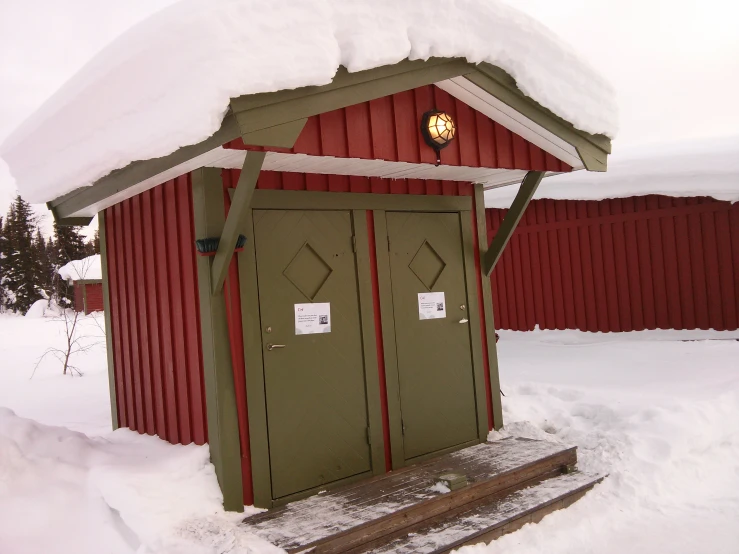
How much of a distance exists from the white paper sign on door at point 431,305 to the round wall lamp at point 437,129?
1256 mm

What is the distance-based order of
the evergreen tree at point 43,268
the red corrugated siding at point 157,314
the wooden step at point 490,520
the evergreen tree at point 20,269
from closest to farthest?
the wooden step at point 490,520, the red corrugated siding at point 157,314, the evergreen tree at point 43,268, the evergreen tree at point 20,269

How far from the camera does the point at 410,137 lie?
4066 millimetres

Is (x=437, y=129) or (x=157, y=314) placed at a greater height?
(x=437, y=129)

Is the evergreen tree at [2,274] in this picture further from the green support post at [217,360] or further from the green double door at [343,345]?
the green support post at [217,360]

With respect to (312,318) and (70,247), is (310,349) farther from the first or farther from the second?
(70,247)

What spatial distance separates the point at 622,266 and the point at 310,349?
7.24m

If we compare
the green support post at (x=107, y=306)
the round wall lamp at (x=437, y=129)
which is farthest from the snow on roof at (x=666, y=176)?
the green support post at (x=107, y=306)

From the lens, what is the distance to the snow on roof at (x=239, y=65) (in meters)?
2.88

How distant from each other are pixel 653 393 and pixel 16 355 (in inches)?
578

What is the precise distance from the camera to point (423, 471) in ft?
14.7

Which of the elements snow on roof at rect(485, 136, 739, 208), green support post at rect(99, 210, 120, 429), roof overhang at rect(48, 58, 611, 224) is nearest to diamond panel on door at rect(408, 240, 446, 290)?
roof overhang at rect(48, 58, 611, 224)

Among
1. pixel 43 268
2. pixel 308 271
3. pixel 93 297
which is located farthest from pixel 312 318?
pixel 43 268

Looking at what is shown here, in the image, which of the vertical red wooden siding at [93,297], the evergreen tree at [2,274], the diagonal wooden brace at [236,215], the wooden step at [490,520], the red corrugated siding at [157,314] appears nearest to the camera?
the diagonal wooden brace at [236,215]

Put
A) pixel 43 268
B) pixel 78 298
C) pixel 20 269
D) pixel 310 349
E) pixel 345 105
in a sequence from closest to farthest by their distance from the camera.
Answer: pixel 345 105, pixel 310 349, pixel 78 298, pixel 43 268, pixel 20 269
